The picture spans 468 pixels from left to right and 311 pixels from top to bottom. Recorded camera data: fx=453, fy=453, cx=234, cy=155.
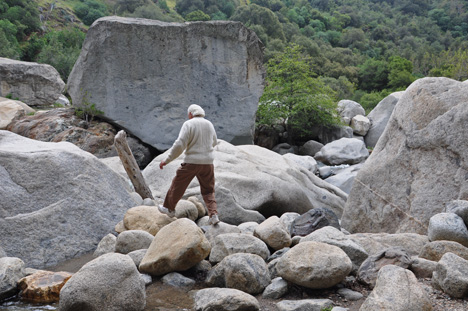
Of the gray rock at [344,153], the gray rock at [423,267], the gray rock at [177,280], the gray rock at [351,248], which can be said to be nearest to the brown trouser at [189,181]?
the gray rock at [177,280]

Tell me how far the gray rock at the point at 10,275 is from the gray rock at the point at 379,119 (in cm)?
1979

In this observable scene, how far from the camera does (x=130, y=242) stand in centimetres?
600

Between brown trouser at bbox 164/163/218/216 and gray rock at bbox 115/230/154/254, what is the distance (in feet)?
2.91

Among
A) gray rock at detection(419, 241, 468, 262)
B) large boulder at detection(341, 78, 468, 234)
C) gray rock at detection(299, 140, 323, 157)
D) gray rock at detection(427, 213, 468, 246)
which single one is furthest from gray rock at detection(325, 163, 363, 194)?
gray rock at detection(419, 241, 468, 262)

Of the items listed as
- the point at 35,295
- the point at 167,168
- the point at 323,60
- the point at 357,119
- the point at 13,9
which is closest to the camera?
the point at 35,295

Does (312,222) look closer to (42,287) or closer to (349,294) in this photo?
(349,294)

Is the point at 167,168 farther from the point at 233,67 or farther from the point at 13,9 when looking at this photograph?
the point at 13,9

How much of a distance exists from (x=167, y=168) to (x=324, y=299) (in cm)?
627

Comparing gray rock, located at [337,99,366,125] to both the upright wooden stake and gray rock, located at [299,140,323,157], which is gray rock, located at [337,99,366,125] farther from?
the upright wooden stake

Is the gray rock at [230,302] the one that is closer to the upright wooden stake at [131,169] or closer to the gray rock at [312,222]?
the gray rock at [312,222]

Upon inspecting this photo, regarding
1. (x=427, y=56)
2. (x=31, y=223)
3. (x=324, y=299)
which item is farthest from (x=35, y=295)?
(x=427, y=56)

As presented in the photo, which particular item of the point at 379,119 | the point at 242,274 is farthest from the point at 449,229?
the point at 379,119

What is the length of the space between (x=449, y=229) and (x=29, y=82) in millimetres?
20664

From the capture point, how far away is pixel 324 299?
4.36 m
